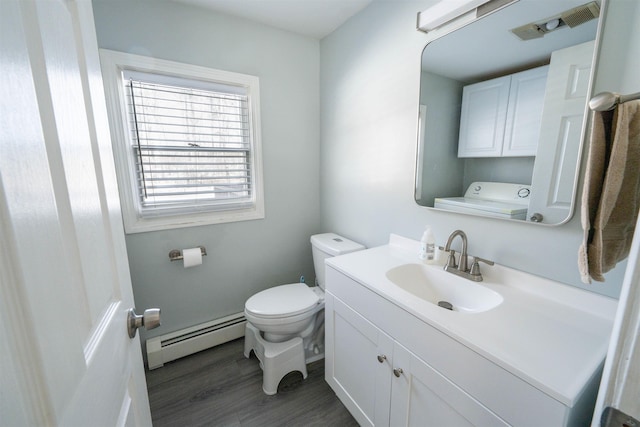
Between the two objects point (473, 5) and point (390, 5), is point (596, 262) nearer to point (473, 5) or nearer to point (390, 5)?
point (473, 5)

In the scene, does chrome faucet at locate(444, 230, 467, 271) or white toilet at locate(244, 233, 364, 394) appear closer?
chrome faucet at locate(444, 230, 467, 271)

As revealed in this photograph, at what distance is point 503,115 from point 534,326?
2.63ft

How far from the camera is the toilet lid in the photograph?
1.52 meters

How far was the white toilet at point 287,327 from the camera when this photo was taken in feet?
5.00

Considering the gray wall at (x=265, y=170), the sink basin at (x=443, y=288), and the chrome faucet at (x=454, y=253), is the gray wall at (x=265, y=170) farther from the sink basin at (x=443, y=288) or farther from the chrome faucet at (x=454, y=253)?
the chrome faucet at (x=454, y=253)

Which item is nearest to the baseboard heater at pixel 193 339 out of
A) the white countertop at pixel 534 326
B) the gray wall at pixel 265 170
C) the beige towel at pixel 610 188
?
the gray wall at pixel 265 170

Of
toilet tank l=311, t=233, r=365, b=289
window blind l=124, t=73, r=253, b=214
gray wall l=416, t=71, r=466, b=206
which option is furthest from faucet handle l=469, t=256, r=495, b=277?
window blind l=124, t=73, r=253, b=214

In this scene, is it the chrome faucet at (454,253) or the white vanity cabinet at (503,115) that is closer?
the white vanity cabinet at (503,115)

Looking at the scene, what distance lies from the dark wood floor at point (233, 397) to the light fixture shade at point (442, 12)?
2019mm

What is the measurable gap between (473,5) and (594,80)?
55 cm

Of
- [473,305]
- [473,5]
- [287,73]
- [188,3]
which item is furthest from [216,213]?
[473,5]

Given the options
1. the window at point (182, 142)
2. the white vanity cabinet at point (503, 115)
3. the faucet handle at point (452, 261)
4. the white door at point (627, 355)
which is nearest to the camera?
the white door at point (627, 355)

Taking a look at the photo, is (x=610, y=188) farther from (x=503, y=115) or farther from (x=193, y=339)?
(x=193, y=339)

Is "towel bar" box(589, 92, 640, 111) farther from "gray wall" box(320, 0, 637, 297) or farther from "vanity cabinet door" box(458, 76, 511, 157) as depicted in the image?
"vanity cabinet door" box(458, 76, 511, 157)
